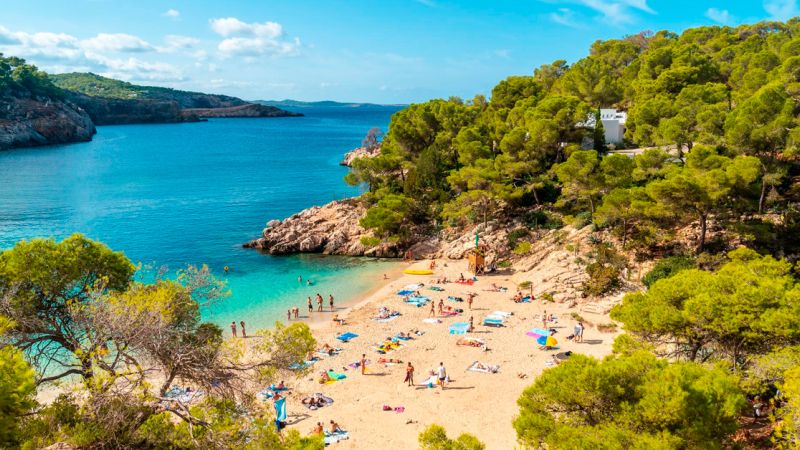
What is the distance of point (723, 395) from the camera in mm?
9891

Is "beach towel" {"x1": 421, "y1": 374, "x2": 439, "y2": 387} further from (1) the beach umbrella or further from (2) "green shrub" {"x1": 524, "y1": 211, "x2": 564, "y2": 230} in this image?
(2) "green shrub" {"x1": 524, "y1": 211, "x2": 564, "y2": 230}

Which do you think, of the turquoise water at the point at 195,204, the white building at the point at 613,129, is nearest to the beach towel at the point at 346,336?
the turquoise water at the point at 195,204

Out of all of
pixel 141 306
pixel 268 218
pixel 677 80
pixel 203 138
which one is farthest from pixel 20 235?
pixel 203 138

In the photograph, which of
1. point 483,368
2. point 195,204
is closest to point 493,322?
point 483,368

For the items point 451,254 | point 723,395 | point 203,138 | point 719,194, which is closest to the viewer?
point 723,395

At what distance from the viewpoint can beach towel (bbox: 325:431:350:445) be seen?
15.8 m

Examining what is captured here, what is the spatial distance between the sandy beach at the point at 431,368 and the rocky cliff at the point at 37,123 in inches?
4245

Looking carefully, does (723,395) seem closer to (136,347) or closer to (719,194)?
(136,347)

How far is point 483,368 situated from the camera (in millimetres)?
20594

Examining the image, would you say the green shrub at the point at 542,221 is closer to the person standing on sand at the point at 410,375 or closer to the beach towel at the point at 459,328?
the beach towel at the point at 459,328

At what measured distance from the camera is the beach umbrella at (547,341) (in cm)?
2211

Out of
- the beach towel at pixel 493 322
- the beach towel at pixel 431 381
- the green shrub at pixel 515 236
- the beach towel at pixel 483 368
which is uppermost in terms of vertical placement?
the green shrub at pixel 515 236

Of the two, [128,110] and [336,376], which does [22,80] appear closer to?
[128,110]

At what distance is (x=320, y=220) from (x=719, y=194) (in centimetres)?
2932
